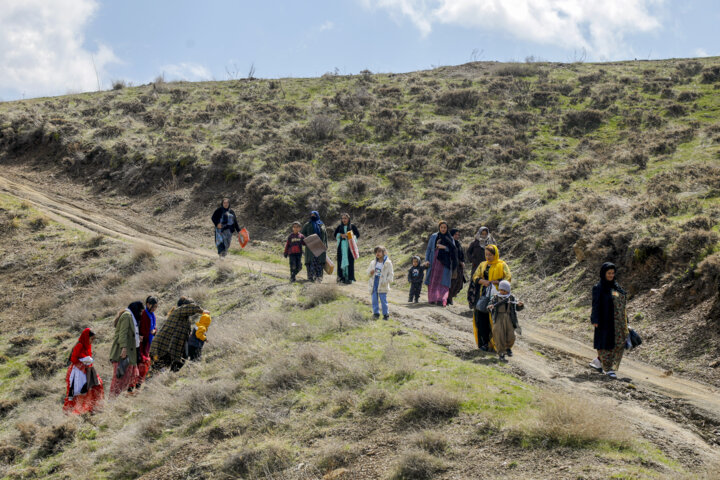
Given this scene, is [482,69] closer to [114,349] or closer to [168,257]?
[168,257]

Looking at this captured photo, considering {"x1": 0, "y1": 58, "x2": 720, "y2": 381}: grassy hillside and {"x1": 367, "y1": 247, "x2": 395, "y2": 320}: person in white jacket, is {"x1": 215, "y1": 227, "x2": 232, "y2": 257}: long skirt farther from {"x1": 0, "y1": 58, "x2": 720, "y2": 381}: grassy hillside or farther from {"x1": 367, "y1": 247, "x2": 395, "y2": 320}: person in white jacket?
{"x1": 367, "y1": 247, "x2": 395, "y2": 320}: person in white jacket

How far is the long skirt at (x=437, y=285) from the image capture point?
14344mm

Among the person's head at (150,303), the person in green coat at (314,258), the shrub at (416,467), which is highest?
the person in green coat at (314,258)

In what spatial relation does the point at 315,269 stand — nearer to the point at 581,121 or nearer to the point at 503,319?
the point at 503,319

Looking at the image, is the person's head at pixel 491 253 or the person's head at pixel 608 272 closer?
the person's head at pixel 608 272

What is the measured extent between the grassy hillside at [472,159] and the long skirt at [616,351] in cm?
161

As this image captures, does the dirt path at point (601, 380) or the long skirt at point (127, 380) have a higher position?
the dirt path at point (601, 380)

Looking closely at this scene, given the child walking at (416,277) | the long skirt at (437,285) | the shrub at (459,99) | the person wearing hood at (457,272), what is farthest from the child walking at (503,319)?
the shrub at (459,99)

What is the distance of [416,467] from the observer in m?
6.09

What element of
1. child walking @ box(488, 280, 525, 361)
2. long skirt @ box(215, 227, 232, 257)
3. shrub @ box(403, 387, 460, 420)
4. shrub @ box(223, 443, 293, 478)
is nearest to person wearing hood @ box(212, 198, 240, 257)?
long skirt @ box(215, 227, 232, 257)

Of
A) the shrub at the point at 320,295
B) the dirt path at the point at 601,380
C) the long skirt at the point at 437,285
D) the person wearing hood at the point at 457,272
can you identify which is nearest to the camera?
the dirt path at the point at 601,380

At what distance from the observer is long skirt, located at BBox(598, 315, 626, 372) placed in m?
9.36

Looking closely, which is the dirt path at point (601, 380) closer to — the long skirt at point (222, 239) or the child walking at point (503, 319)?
the child walking at point (503, 319)

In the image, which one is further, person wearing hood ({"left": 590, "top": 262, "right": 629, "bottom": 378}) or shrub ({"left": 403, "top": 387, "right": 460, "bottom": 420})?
person wearing hood ({"left": 590, "top": 262, "right": 629, "bottom": 378})
